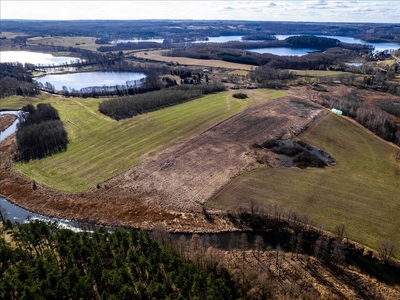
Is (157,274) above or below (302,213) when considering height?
above

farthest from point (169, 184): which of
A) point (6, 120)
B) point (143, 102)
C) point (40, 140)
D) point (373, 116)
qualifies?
point (6, 120)

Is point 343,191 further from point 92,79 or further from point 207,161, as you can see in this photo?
point 92,79

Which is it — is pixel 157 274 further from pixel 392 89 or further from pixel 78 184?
pixel 392 89

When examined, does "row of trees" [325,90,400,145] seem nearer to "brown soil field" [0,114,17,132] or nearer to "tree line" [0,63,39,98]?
"brown soil field" [0,114,17,132]

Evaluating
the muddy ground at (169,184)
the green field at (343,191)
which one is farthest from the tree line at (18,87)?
the green field at (343,191)

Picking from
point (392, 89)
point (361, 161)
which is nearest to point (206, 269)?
point (361, 161)

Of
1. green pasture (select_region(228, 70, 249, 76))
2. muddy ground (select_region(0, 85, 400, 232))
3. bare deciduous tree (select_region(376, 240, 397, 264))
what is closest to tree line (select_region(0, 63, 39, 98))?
muddy ground (select_region(0, 85, 400, 232))
